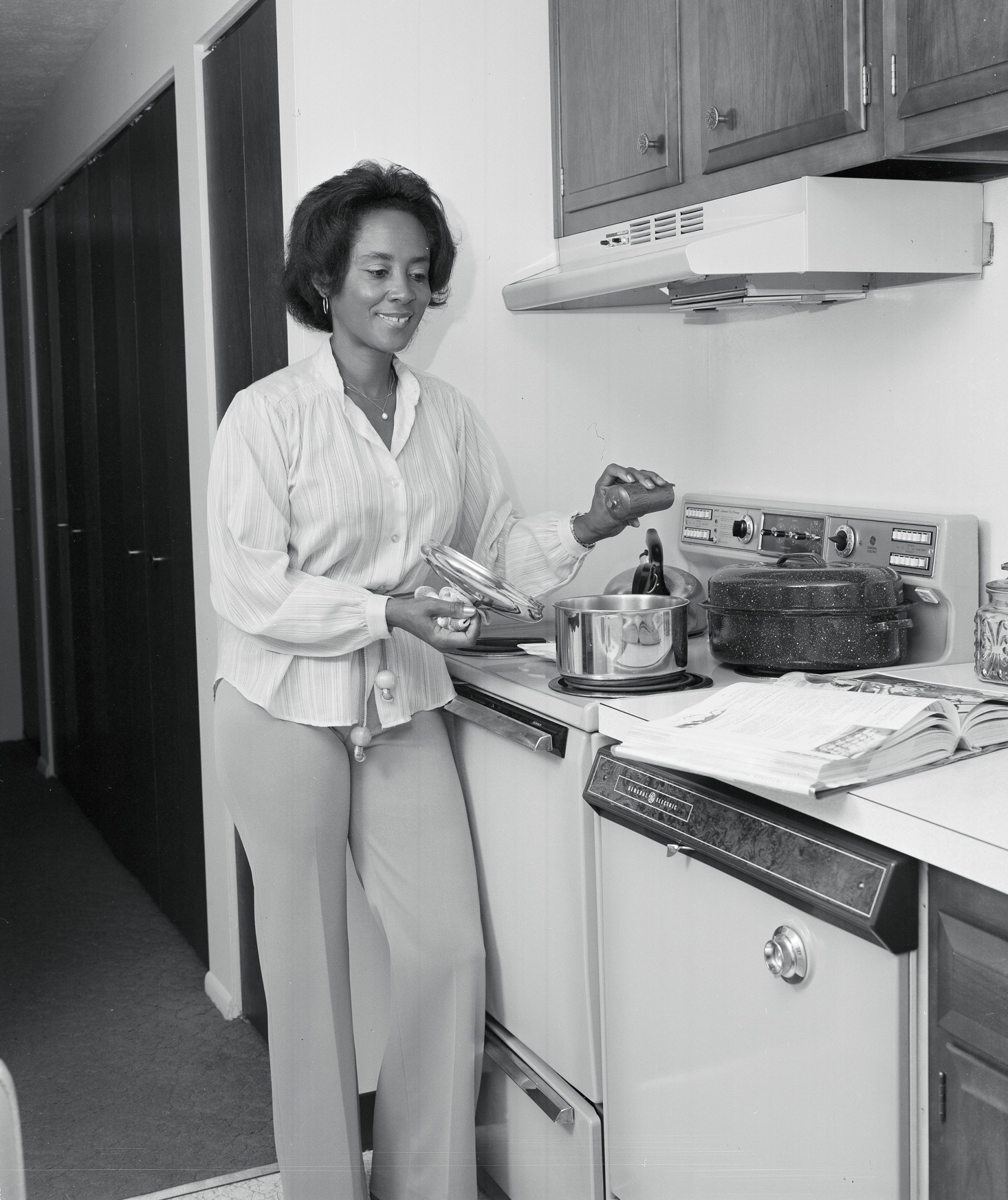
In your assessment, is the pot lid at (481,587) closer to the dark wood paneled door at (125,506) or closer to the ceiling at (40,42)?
the dark wood paneled door at (125,506)

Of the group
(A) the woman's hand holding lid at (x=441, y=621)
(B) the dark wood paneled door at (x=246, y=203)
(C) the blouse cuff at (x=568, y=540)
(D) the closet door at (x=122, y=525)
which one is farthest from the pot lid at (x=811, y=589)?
(D) the closet door at (x=122, y=525)

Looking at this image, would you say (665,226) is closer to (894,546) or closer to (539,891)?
(894,546)

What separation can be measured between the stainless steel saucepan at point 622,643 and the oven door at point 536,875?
0.36ft

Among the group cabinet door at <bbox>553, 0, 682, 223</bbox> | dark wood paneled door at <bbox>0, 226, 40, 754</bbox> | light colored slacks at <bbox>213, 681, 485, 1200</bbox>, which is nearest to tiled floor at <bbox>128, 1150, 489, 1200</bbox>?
light colored slacks at <bbox>213, 681, 485, 1200</bbox>

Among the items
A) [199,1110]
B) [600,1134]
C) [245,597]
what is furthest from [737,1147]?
[199,1110]

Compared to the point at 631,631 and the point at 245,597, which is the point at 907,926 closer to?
the point at 631,631

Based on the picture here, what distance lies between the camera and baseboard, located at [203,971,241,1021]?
9.51ft

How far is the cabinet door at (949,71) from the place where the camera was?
156cm

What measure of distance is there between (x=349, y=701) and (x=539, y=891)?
40 cm

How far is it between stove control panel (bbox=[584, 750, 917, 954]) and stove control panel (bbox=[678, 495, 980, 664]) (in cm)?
61

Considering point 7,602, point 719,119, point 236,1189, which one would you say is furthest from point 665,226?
point 7,602

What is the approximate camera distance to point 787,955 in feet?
4.66

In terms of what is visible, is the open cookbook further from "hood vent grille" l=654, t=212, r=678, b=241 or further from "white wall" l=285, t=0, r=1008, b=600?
"hood vent grille" l=654, t=212, r=678, b=241

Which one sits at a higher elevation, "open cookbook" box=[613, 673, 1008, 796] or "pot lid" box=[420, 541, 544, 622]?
"pot lid" box=[420, 541, 544, 622]
